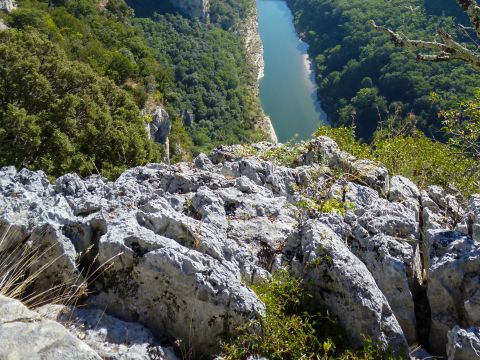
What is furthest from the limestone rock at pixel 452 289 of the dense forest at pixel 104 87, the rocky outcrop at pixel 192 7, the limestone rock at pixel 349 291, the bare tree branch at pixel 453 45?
the rocky outcrop at pixel 192 7

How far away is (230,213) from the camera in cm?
547

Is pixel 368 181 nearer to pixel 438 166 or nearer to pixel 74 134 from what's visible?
pixel 438 166

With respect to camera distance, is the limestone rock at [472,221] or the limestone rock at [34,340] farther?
the limestone rock at [472,221]

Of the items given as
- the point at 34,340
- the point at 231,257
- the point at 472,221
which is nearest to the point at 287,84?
the point at 472,221

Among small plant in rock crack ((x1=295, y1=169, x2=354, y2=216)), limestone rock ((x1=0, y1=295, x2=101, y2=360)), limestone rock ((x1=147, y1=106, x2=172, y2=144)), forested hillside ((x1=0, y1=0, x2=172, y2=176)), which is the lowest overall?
limestone rock ((x1=147, y1=106, x2=172, y2=144))

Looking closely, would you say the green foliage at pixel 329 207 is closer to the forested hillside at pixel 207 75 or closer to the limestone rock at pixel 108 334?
the limestone rock at pixel 108 334

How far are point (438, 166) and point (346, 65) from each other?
66.5 meters

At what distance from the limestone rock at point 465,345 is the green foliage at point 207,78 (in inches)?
1842

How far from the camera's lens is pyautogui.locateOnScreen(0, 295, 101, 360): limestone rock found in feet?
8.34

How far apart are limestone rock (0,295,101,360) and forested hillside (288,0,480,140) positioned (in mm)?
38535

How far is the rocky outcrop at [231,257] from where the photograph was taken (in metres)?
3.61

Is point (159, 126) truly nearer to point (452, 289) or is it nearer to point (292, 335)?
point (452, 289)

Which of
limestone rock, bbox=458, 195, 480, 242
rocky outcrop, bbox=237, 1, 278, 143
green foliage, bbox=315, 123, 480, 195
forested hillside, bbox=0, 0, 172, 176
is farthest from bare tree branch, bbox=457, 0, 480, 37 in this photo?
rocky outcrop, bbox=237, 1, 278, 143

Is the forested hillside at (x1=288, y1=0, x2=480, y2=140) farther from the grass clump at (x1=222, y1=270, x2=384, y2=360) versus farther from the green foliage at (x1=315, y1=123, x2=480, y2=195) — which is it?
the grass clump at (x1=222, y1=270, x2=384, y2=360)
